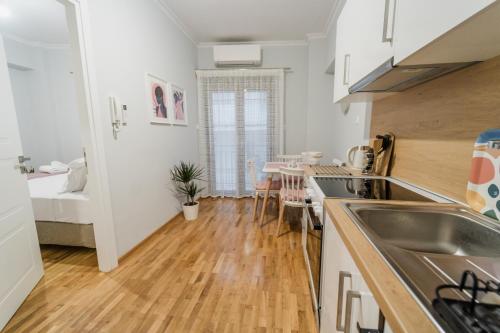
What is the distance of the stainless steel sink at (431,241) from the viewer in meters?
0.50

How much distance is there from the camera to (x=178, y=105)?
3.01 meters

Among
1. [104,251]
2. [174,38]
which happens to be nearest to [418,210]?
[104,251]

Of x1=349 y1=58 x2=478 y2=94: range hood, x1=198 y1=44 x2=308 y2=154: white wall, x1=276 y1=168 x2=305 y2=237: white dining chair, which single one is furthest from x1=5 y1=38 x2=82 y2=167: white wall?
x1=349 y1=58 x2=478 y2=94: range hood

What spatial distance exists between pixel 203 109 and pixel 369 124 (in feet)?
8.95

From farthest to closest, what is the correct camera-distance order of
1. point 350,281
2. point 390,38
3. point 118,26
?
1. point 118,26
2. point 390,38
3. point 350,281

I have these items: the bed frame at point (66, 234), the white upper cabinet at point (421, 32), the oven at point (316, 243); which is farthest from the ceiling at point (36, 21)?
the oven at point (316, 243)

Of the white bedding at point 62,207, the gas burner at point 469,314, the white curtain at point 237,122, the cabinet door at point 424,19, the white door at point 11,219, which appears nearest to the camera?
the gas burner at point 469,314

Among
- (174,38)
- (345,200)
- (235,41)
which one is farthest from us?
(235,41)

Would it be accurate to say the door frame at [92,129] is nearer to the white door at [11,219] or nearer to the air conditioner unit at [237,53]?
the white door at [11,219]

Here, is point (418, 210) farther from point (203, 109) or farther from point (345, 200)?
point (203, 109)

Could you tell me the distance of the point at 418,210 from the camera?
0.85 meters

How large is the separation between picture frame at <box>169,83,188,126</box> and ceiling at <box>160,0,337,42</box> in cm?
94

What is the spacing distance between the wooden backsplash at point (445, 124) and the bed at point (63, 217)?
2.58 metres

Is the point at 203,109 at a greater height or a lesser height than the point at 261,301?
greater
